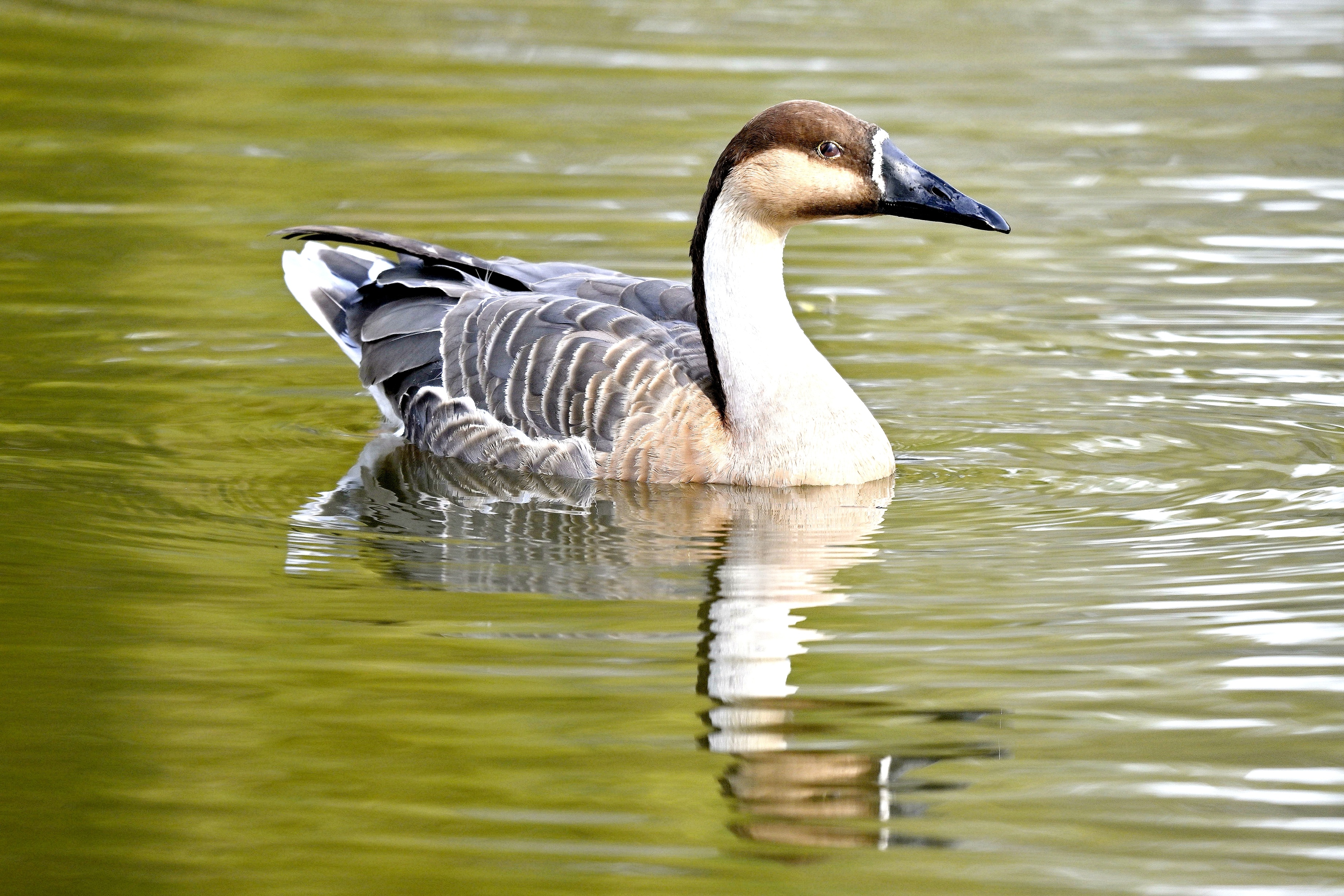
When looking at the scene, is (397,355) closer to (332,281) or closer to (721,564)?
(332,281)

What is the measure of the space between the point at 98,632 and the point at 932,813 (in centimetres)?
312

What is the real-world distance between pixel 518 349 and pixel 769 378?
1.27 meters

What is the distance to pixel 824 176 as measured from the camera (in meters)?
8.68

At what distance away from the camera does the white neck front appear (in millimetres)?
8883

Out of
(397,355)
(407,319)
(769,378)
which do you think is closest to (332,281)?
(407,319)

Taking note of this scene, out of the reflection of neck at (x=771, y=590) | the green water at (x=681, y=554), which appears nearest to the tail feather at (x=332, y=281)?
the green water at (x=681, y=554)

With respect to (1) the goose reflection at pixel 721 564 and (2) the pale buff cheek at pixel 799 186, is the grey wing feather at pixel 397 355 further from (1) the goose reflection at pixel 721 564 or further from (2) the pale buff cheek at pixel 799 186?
(2) the pale buff cheek at pixel 799 186

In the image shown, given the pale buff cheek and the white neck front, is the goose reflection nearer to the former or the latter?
the white neck front

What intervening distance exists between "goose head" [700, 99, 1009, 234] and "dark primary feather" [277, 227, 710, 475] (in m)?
0.78

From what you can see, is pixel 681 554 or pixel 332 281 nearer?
pixel 681 554

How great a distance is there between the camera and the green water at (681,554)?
5.38m

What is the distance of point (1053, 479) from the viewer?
895 cm

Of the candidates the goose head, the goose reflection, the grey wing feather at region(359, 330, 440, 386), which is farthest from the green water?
the goose head

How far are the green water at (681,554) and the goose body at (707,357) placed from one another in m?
0.21
